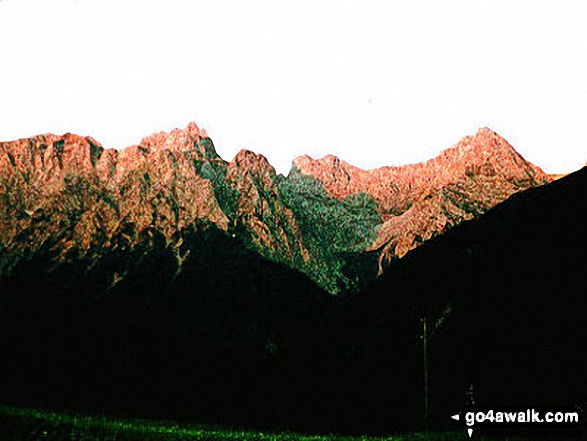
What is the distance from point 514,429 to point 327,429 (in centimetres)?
9645

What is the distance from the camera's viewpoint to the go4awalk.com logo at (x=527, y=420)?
34.5 meters

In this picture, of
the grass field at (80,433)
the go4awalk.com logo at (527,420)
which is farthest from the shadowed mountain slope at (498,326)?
the grass field at (80,433)

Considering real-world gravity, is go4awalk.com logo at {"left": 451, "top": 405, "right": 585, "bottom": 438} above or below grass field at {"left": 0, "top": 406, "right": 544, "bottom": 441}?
above

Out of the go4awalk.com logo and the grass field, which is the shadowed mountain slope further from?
the grass field

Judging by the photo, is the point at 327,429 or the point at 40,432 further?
the point at 327,429

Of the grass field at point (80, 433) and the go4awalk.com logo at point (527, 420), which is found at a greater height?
the go4awalk.com logo at point (527, 420)

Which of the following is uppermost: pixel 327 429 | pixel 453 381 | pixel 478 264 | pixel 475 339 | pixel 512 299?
pixel 478 264

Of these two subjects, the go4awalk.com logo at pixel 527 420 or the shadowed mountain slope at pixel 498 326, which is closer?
the go4awalk.com logo at pixel 527 420

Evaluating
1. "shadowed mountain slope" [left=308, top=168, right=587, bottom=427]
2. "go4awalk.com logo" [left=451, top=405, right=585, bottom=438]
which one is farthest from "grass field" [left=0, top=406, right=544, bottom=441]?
"shadowed mountain slope" [left=308, top=168, right=587, bottom=427]

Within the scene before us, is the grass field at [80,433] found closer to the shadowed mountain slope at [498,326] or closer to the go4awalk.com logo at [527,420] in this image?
the go4awalk.com logo at [527,420]

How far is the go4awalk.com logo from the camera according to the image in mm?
34500

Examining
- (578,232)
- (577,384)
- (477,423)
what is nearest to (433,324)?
(578,232)

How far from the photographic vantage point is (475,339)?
14512 centimetres

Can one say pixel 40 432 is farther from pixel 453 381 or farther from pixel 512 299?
pixel 512 299
